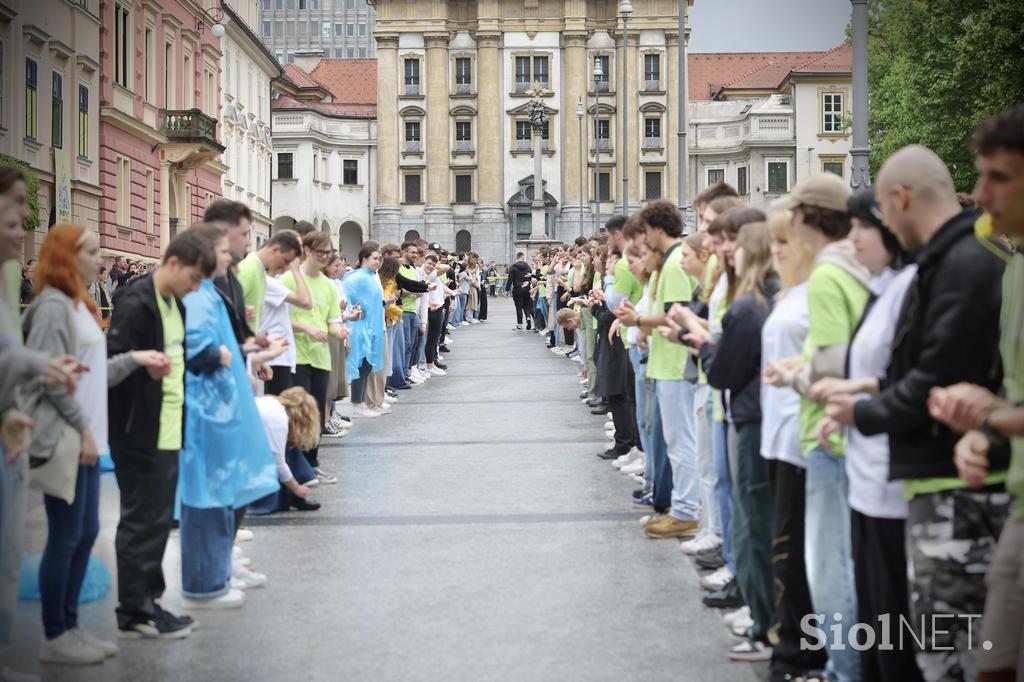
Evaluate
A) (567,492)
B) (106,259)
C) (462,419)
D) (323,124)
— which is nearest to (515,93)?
(323,124)

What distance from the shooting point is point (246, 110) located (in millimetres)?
62719

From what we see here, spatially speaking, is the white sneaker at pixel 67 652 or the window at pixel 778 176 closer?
the white sneaker at pixel 67 652

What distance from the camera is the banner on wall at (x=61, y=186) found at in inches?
1160

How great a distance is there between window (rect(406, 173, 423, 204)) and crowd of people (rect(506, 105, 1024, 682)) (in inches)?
3424

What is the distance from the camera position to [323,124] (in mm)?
93562

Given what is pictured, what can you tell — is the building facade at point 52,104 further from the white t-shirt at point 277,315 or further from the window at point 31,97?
the white t-shirt at point 277,315

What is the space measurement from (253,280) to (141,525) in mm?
3651

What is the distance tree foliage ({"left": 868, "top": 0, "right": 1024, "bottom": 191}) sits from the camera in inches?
1281

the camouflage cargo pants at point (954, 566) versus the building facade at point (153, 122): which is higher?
the building facade at point (153, 122)

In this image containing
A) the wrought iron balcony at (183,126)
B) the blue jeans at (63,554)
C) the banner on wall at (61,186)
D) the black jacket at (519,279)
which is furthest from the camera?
the wrought iron balcony at (183,126)

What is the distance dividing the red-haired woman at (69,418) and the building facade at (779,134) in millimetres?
80557

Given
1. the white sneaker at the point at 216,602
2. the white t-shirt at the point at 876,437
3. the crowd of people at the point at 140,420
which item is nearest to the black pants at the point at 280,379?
the crowd of people at the point at 140,420

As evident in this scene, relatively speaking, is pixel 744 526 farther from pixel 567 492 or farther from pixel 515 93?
pixel 515 93

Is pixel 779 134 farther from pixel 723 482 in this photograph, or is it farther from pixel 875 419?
pixel 875 419
